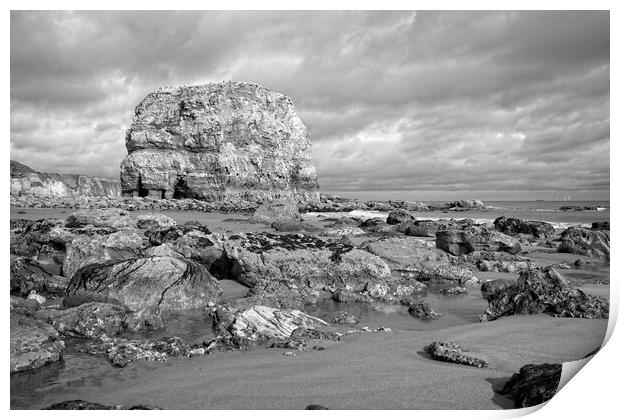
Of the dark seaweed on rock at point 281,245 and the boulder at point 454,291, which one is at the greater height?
the dark seaweed on rock at point 281,245

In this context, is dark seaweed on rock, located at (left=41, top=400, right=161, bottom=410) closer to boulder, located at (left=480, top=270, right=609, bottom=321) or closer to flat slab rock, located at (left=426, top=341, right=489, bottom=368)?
flat slab rock, located at (left=426, top=341, right=489, bottom=368)

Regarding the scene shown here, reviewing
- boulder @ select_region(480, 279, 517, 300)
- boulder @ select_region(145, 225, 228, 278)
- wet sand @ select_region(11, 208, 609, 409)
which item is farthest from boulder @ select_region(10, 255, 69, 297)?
Result: boulder @ select_region(480, 279, 517, 300)

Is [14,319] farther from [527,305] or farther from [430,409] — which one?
[527,305]

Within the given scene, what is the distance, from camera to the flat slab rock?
3148 millimetres

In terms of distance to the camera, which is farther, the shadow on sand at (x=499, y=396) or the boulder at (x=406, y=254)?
the boulder at (x=406, y=254)

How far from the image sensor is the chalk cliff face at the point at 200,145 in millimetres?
54031

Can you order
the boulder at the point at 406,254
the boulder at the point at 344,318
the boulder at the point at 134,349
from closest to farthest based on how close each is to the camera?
the boulder at the point at 134,349, the boulder at the point at 344,318, the boulder at the point at 406,254

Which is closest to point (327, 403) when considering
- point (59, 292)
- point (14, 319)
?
point (14, 319)

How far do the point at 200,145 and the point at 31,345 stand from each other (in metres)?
54.4

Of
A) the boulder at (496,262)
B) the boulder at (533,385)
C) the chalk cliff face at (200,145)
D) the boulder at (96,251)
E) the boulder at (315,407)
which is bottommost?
the boulder at (496,262)

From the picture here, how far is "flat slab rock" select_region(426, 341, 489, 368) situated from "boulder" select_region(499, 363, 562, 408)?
1.27 feet

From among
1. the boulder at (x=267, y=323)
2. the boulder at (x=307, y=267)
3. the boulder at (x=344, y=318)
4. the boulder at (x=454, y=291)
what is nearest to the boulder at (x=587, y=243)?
the boulder at (x=454, y=291)

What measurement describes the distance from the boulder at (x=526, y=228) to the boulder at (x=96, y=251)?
1579 centimetres

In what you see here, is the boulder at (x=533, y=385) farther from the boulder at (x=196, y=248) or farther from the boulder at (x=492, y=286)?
the boulder at (x=196, y=248)
